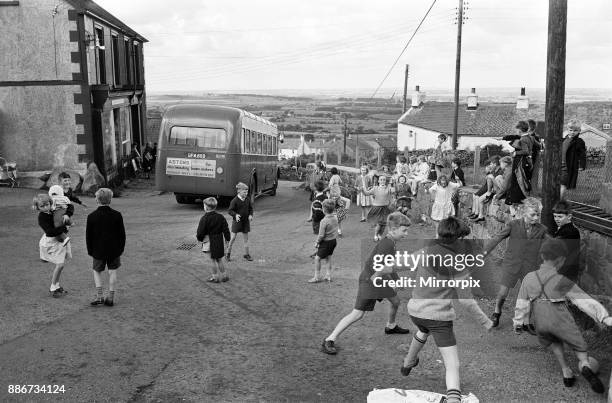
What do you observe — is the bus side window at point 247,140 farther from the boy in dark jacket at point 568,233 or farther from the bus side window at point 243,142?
the boy in dark jacket at point 568,233

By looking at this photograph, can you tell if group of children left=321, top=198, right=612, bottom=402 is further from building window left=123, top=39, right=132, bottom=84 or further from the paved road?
building window left=123, top=39, right=132, bottom=84

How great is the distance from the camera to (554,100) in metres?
7.85

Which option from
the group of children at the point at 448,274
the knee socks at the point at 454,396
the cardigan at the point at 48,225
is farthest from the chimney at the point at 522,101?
the knee socks at the point at 454,396

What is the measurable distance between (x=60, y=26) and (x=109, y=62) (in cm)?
474

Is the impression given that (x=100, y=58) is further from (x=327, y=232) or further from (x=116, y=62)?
(x=327, y=232)

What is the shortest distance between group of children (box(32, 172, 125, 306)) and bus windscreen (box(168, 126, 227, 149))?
9.34 m

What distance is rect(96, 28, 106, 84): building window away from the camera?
76.0ft

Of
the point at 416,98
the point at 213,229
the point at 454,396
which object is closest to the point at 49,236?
the point at 213,229

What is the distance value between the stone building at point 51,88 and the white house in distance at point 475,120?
31808 millimetres

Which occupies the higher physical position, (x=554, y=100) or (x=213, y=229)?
Result: (x=554, y=100)

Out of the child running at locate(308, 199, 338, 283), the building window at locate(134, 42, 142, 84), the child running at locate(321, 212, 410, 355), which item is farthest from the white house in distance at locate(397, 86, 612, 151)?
the child running at locate(321, 212, 410, 355)

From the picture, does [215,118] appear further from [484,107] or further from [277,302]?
[484,107]

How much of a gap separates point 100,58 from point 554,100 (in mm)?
20132

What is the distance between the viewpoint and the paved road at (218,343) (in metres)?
6.18
